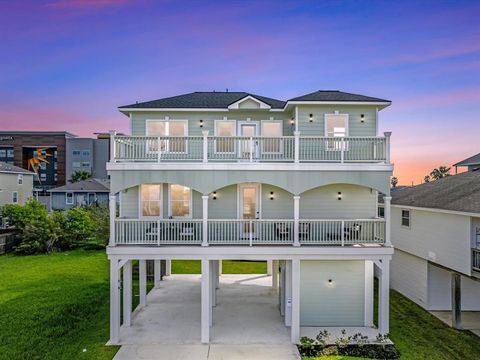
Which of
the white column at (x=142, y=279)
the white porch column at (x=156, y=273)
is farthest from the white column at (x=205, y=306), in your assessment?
the white porch column at (x=156, y=273)

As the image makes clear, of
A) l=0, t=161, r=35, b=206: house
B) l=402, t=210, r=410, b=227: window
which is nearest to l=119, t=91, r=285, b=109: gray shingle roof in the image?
l=402, t=210, r=410, b=227: window

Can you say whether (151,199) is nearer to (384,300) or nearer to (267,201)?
(267,201)

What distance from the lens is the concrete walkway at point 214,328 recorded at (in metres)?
9.34

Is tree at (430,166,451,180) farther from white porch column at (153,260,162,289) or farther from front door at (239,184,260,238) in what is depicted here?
white porch column at (153,260,162,289)

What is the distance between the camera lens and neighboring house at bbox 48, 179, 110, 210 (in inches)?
1567

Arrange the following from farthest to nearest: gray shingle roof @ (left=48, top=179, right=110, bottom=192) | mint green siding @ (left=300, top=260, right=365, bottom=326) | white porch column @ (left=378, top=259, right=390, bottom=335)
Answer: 1. gray shingle roof @ (left=48, top=179, right=110, bottom=192)
2. mint green siding @ (left=300, top=260, right=365, bottom=326)
3. white porch column @ (left=378, top=259, right=390, bottom=335)

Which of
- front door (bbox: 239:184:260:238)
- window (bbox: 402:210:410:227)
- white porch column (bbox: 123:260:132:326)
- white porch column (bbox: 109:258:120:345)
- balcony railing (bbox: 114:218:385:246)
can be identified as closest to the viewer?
white porch column (bbox: 109:258:120:345)

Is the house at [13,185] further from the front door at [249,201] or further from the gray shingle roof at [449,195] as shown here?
the gray shingle roof at [449,195]

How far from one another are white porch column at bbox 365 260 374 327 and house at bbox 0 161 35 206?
34.2 meters

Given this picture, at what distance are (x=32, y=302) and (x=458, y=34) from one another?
26.9 m

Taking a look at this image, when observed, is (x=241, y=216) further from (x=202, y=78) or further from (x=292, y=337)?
(x=202, y=78)

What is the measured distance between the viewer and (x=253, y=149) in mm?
11938

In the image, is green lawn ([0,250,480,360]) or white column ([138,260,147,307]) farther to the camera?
white column ([138,260,147,307])

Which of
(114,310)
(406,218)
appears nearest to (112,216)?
(114,310)
